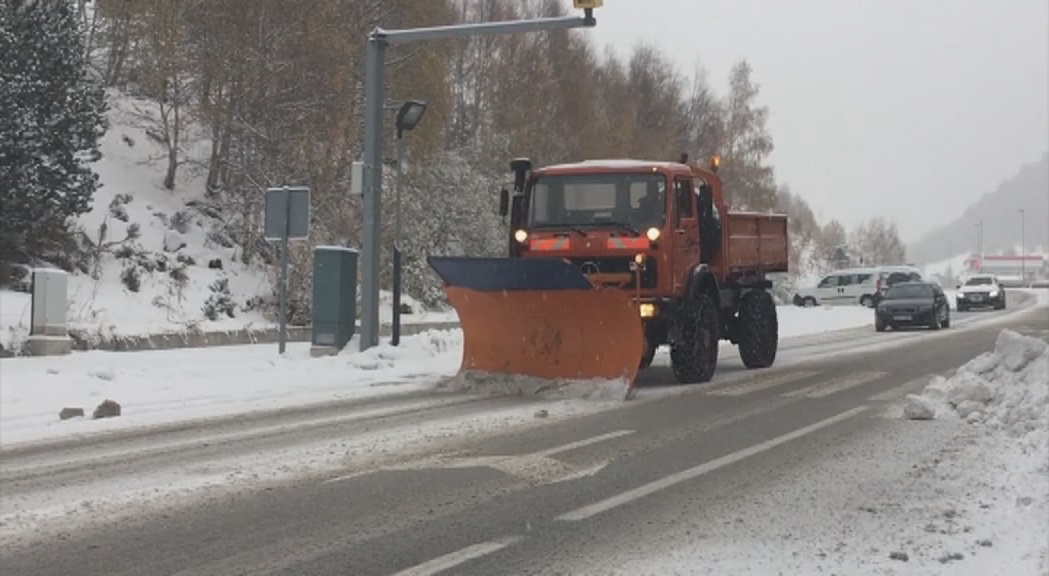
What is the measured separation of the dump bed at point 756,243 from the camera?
14805 mm

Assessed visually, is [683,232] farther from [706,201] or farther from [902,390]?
[902,390]

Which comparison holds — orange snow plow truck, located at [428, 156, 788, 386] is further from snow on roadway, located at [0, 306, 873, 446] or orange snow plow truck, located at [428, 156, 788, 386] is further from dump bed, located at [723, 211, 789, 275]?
snow on roadway, located at [0, 306, 873, 446]

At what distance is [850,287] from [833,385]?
3928cm

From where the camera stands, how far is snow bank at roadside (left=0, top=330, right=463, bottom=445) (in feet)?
35.6

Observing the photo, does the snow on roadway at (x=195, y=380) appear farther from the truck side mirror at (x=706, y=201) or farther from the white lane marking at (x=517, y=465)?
the truck side mirror at (x=706, y=201)

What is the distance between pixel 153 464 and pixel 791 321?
28245 millimetres

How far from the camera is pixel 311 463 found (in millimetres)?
7984

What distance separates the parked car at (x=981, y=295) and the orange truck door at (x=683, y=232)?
132 feet

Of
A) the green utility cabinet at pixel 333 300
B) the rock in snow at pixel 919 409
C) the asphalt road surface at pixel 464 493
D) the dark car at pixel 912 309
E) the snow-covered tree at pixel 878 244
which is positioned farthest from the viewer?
the snow-covered tree at pixel 878 244

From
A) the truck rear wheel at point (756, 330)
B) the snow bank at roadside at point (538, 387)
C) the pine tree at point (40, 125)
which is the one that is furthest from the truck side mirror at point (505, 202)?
the pine tree at point (40, 125)

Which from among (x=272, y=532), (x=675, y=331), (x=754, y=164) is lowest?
(x=272, y=532)

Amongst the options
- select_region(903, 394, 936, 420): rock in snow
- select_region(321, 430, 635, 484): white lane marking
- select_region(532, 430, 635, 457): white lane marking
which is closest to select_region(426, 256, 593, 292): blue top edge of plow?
select_region(532, 430, 635, 457): white lane marking

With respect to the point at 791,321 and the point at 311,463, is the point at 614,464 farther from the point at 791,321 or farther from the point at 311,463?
the point at 791,321

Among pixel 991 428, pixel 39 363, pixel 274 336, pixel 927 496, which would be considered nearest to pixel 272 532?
pixel 927 496
